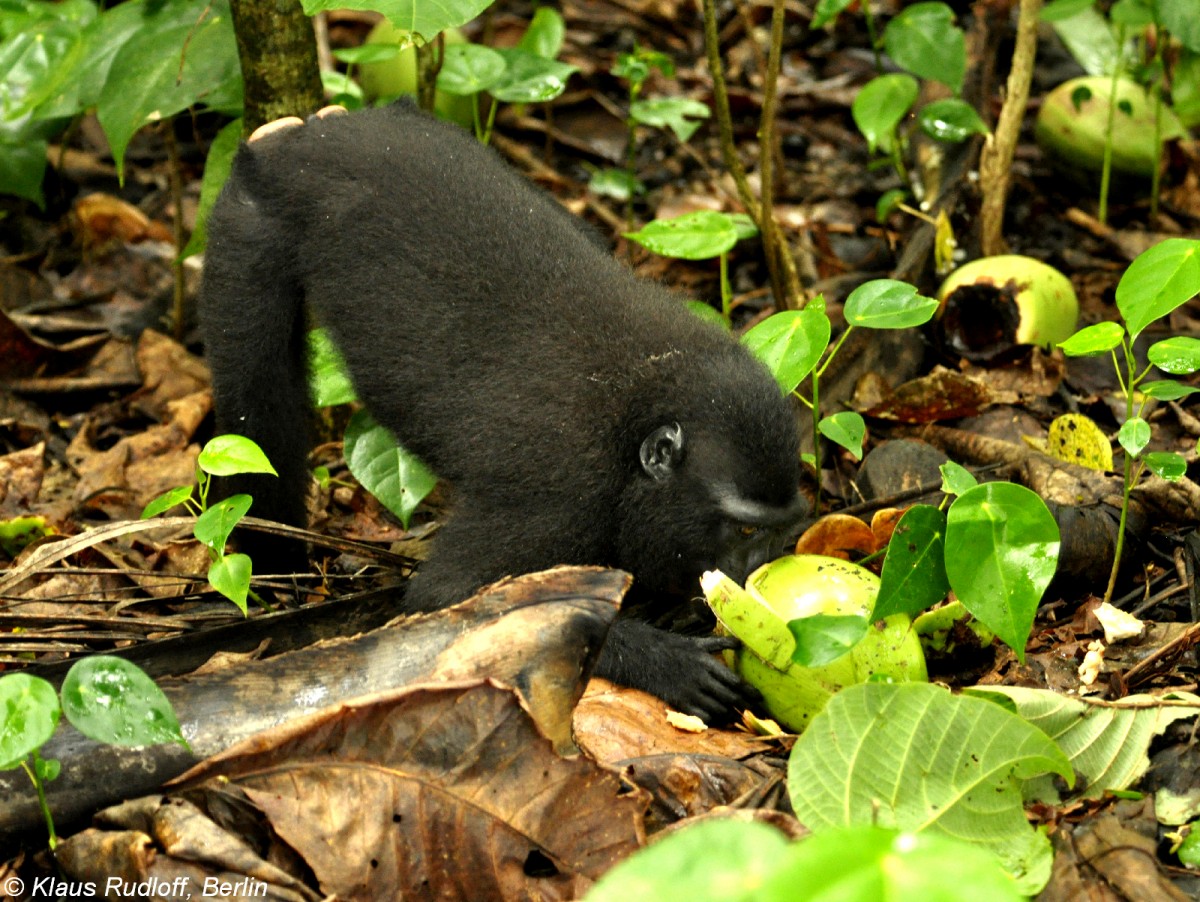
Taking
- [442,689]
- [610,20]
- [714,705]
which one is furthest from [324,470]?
[610,20]

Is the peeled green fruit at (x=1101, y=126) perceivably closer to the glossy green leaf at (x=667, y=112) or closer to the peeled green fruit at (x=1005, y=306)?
the peeled green fruit at (x=1005, y=306)

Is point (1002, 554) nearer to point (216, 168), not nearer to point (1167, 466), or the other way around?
point (1167, 466)

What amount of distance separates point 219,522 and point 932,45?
438cm

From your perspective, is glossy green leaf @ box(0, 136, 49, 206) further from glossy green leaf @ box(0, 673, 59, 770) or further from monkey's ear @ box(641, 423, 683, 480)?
glossy green leaf @ box(0, 673, 59, 770)

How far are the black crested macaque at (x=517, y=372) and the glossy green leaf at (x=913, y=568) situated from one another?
25.8 inches

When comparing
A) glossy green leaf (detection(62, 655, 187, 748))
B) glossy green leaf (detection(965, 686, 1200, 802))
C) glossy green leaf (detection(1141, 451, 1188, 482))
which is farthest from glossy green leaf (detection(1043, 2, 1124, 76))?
glossy green leaf (detection(62, 655, 187, 748))

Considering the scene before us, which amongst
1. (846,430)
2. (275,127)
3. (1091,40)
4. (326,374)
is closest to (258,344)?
(326,374)

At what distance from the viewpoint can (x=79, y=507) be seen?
585cm

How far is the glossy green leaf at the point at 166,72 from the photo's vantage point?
5.55 m

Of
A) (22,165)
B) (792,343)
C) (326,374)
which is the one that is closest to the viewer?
(792,343)

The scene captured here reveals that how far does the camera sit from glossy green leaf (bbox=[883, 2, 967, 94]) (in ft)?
21.0

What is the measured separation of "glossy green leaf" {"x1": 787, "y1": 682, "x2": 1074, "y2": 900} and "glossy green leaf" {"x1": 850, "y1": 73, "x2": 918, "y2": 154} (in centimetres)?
389

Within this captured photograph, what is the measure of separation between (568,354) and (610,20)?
21.9 ft

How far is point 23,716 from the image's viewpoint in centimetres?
280
